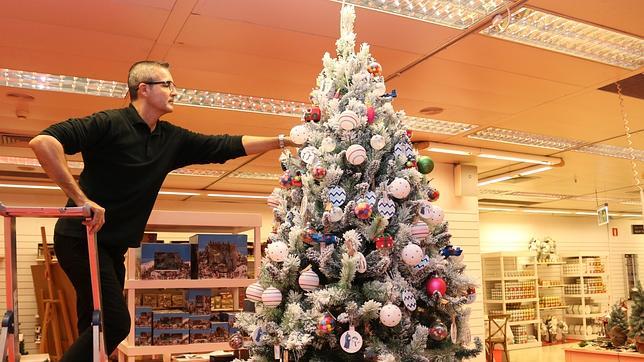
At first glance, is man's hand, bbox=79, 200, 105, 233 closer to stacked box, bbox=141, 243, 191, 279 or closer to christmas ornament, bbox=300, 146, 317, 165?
christmas ornament, bbox=300, 146, 317, 165

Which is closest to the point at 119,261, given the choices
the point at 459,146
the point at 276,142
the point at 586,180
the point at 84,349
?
the point at 84,349

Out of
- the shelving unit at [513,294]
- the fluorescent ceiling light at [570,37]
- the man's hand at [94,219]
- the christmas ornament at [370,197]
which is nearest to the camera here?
the man's hand at [94,219]

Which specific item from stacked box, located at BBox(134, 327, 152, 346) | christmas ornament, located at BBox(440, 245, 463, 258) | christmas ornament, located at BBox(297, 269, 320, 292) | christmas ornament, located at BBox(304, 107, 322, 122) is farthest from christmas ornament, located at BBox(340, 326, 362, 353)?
stacked box, located at BBox(134, 327, 152, 346)

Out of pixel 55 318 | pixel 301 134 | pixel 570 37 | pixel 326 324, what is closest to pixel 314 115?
pixel 301 134

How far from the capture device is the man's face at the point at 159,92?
2713 millimetres

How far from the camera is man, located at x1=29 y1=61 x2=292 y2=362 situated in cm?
243

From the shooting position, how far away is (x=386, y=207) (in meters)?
2.34

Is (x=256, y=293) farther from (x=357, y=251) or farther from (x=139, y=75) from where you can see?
(x=139, y=75)

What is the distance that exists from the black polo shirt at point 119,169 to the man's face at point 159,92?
0.31 ft

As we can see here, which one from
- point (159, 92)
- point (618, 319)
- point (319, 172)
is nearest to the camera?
point (319, 172)

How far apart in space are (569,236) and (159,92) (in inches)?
651

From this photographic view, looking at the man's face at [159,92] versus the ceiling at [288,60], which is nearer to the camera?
the man's face at [159,92]

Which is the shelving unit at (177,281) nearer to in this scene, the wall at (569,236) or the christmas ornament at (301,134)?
the christmas ornament at (301,134)

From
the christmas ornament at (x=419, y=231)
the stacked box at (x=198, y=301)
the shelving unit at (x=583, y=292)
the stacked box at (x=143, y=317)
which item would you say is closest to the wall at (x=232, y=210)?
the stacked box at (x=198, y=301)
